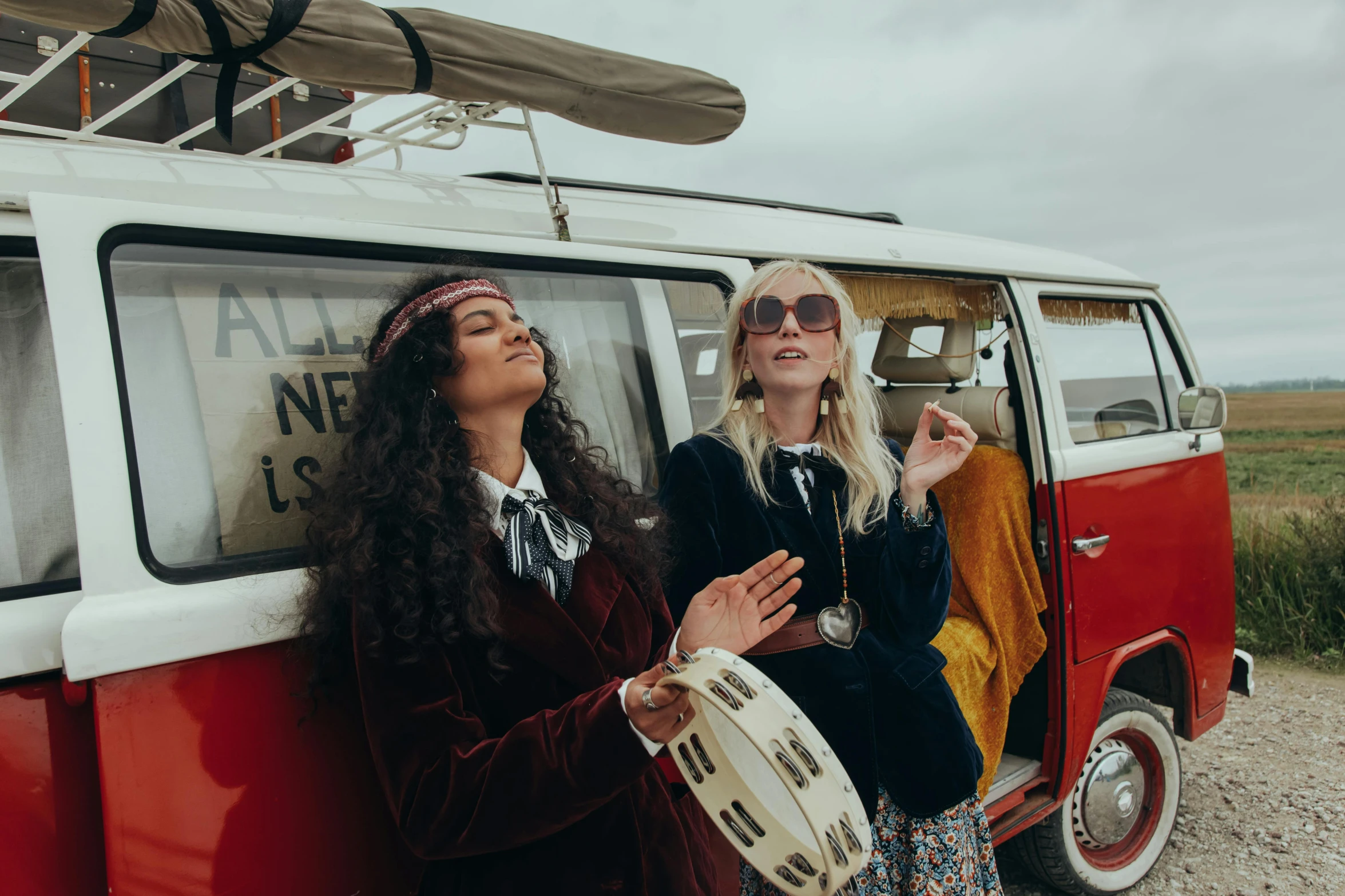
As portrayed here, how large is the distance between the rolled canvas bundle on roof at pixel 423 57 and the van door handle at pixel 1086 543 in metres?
1.83

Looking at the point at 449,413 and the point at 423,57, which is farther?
the point at 423,57

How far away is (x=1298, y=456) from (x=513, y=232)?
34.0m

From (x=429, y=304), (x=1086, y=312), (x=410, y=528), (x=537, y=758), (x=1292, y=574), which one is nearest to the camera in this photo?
(x=537, y=758)

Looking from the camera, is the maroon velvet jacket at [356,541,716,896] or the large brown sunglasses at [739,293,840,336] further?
the large brown sunglasses at [739,293,840,336]

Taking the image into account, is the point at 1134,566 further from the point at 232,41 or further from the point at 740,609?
Answer: the point at 232,41

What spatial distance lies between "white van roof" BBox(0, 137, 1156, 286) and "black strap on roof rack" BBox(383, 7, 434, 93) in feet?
0.88

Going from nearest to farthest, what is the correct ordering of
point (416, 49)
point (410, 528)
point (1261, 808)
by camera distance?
point (410, 528)
point (416, 49)
point (1261, 808)

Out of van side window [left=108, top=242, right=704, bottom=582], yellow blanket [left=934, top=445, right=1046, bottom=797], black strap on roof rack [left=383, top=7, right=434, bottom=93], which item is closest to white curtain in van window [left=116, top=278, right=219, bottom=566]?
van side window [left=108, top=242, right=704, bottom=582]

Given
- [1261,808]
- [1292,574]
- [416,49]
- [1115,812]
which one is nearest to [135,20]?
[416,49]

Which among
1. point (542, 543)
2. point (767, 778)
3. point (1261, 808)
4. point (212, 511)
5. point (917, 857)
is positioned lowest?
point (1261, 808)

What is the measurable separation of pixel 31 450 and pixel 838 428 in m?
1.61

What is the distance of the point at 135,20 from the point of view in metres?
1.46

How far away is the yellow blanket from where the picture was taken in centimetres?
305

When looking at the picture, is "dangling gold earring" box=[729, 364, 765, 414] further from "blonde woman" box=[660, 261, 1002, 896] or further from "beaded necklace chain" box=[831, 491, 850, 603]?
"beaded necklace chain" box=[831, 491, 850, 603]
